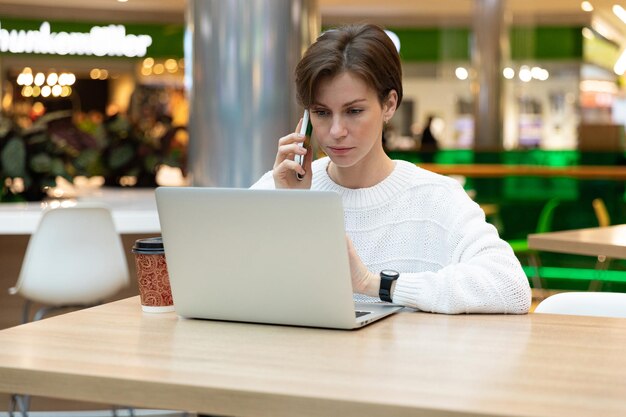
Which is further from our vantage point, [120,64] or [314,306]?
[120,64]

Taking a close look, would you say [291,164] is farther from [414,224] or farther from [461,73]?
[461,73]

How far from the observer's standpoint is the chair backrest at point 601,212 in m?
6.73

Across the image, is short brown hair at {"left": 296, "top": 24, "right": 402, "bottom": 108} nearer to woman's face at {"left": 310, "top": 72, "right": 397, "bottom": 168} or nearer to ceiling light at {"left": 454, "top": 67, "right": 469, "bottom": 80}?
woman's face at {"left": 310, "top": 72, "right": 397, "bottom": 168}

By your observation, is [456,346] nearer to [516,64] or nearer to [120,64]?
[516,64]

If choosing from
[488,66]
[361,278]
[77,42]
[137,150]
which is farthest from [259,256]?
[77,42]

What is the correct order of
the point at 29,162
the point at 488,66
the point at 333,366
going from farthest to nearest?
the point at 488,66 < the point at 29,162 < the point at 333,366

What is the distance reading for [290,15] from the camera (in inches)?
162

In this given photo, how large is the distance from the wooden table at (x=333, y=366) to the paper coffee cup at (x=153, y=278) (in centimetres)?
8

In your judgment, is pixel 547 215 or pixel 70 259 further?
pixel 547 215

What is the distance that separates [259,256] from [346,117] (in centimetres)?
48

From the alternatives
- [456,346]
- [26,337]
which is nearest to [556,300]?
[456,346]

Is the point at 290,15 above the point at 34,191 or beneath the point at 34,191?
above

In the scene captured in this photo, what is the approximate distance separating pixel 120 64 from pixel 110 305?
49.7ft

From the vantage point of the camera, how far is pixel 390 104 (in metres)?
2.24
